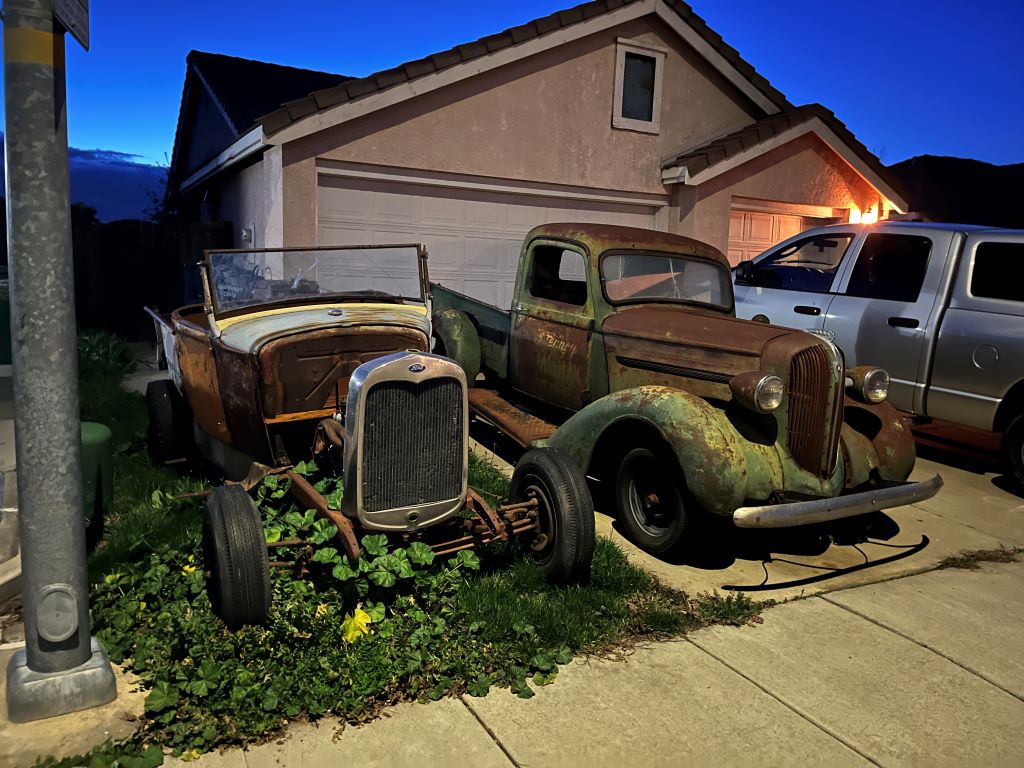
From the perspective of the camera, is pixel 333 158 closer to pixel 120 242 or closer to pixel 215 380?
→ pixel 215 380

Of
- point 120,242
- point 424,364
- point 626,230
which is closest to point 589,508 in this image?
point 424,364

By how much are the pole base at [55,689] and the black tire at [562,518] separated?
6.57ft

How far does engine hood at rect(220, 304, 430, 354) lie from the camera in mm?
4691

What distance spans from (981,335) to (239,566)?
19.3 ft

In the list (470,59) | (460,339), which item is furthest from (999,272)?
(470,59)

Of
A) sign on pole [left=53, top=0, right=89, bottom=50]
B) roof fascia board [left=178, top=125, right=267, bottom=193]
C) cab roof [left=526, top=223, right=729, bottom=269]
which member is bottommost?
cab roof [left=526, top=223, right=729, bottom=269]

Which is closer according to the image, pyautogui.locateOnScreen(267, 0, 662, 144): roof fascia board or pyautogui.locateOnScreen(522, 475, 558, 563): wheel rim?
pyautogui.locateOnScreen(522, 475, 558, 563): wheel rim

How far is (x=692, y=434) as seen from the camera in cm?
439

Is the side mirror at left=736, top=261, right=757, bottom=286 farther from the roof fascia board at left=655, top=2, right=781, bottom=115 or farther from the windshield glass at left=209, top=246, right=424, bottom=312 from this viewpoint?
the roof fascia board at left=655, top=2, right=781, bottom=115

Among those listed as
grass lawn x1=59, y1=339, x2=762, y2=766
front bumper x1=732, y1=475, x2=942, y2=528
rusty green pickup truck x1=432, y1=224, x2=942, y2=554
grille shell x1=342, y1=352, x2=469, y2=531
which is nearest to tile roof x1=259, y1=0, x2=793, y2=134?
rusty green pickup truck x1=432, y1=224, x2=942, y2=554

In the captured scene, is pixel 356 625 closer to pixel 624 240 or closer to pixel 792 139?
pixel 624 240

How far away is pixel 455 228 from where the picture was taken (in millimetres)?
10023

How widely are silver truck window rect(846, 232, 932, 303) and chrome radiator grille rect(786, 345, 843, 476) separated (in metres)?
2.99

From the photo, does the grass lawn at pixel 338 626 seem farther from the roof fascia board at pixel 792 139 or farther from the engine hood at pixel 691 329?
the roof fascia board at pixel 792 139
